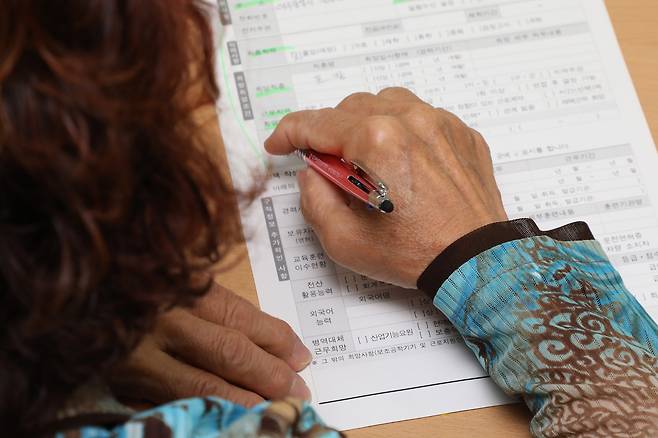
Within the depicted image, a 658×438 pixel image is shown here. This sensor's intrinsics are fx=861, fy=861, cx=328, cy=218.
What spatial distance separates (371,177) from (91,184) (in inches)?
13.5

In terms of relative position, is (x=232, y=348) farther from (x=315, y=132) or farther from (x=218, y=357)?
(x=315, y=132)

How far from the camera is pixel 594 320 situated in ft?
2.23

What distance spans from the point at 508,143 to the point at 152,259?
0.47 m

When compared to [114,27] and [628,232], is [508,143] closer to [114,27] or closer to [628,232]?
[628,232]

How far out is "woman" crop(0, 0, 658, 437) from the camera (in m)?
0.39

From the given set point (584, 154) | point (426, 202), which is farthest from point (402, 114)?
point (584, 154)

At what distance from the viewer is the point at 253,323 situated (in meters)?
0.70

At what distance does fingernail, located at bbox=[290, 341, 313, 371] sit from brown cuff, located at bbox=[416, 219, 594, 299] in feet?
0.36

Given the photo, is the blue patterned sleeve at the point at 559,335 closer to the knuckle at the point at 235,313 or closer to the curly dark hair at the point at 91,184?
Result: the knuckle at the point at 235,313

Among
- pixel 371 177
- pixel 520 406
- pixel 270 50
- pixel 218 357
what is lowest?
pixel 520 406

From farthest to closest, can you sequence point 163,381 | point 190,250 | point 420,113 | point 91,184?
point 420,113
point 163,381
point 190,250
point 91,184

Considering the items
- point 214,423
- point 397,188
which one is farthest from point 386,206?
point 214,423

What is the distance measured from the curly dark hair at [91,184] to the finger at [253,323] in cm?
21

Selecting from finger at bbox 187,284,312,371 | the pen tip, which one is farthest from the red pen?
finger at bbox 187,284,312,371
